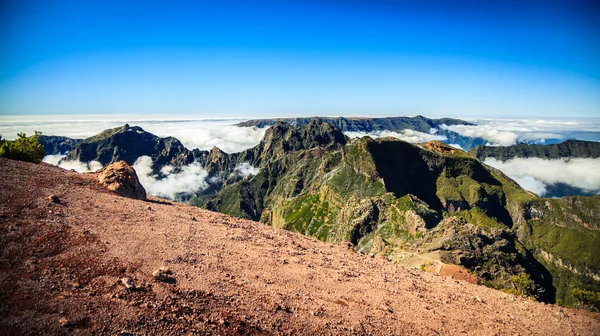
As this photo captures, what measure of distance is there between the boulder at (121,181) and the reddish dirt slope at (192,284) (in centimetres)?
245

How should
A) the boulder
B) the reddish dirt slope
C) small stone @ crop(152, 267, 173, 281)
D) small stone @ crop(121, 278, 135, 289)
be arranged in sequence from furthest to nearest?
the boulder → small stone @ crop(152, 267, 173, 281) → small stone @ crop(121, 278, 135, 289) → the reddish dirt slope

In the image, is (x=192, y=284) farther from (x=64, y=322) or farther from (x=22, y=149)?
(x=22, y=149)

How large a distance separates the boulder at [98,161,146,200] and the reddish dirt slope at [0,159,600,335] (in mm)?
2450

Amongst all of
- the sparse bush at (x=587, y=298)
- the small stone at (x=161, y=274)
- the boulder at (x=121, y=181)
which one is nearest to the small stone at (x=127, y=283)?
the small stone at (x=161, y=274)

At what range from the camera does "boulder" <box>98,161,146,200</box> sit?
96.2 feet

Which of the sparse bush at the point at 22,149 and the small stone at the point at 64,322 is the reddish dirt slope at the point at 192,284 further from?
the sparse bush at the point at 22,149

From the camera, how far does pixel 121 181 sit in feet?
98.9

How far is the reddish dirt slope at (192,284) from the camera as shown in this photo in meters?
12.3

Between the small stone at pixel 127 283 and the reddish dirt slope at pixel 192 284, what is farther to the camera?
the small stone at pixel 127 283

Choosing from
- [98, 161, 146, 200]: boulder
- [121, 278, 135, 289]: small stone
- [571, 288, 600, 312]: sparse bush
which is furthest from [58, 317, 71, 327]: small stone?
[571, 288, 600, 312]: sparse bush

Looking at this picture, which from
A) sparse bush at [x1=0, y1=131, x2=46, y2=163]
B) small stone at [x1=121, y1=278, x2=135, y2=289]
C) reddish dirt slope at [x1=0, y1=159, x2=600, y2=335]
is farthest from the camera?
sparse bush at [x1=0, y1=131, x2=46, y2=163]

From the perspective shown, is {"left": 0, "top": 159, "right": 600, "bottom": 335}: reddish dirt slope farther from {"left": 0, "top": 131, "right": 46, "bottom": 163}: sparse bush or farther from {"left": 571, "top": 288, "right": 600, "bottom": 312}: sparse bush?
{"left": 571, "top": 288, "right": 600, "bottom": 312}: sparse bush

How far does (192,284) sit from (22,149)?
36853 mm

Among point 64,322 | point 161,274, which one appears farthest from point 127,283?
point 64,322
